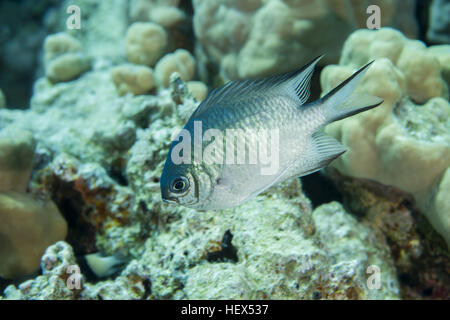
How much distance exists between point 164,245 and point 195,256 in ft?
1.02

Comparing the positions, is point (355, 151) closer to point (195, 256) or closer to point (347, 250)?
point (347, 250)

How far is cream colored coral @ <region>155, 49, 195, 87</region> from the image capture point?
4066 mm

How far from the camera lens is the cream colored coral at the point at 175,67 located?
4.07 metres

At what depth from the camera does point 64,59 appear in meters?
4.82

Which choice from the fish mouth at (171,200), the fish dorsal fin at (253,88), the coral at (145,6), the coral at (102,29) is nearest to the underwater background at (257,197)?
the coral at (145,6)

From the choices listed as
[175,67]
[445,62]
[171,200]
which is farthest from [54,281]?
[445,62]

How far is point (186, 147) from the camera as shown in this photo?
5.05 ft

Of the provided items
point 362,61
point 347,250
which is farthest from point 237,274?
point 362,61

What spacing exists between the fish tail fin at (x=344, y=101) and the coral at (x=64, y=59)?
4.44m

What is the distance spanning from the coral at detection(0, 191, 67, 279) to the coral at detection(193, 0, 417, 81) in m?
2.53

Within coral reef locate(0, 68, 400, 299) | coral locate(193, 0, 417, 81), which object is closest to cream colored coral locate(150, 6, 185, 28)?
coral locate(193, 0, 417, 81)

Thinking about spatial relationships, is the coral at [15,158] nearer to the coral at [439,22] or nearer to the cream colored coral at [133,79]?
the cream colored coral at [133,79]

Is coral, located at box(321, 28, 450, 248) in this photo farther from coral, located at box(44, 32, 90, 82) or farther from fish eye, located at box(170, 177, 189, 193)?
coral, located at box(44, 32, 90, 82)

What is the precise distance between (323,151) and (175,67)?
2.90m
